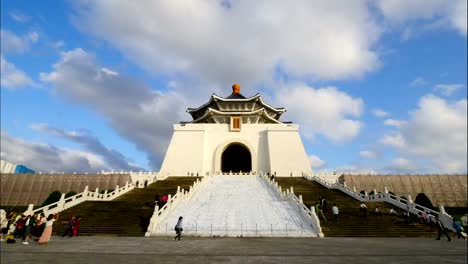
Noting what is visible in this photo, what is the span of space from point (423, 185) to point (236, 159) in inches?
880

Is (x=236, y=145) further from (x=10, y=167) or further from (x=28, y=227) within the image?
(x=10, y=167)

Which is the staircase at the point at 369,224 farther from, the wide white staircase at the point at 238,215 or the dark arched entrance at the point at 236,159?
the dark arched entrance at the point at 236,159

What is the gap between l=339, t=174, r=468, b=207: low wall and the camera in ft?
88.3

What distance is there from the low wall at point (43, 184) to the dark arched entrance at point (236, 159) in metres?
14.4

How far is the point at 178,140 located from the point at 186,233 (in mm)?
24347

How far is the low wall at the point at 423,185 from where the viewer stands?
26.9 m

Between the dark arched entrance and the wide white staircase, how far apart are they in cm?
1781

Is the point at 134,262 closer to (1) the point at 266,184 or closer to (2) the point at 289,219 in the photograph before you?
(2) the point at 289,219

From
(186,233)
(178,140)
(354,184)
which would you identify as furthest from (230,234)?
(178,140)

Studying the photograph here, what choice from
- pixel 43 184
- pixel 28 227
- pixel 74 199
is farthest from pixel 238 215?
pixel 43 184

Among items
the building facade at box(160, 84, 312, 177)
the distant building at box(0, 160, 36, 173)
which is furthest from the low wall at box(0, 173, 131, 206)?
the distant building at box(0, 160, 36, 173)

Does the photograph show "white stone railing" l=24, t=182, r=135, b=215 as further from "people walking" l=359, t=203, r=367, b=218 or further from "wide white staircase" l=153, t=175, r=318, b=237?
"people walking" l=359, t=203, r=367, b=218

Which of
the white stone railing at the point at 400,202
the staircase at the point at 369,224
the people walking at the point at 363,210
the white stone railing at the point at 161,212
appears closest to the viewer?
the white stone railing at the point at 161,212

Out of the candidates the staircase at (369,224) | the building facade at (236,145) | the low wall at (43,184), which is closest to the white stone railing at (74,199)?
the low wall at (43,184)
